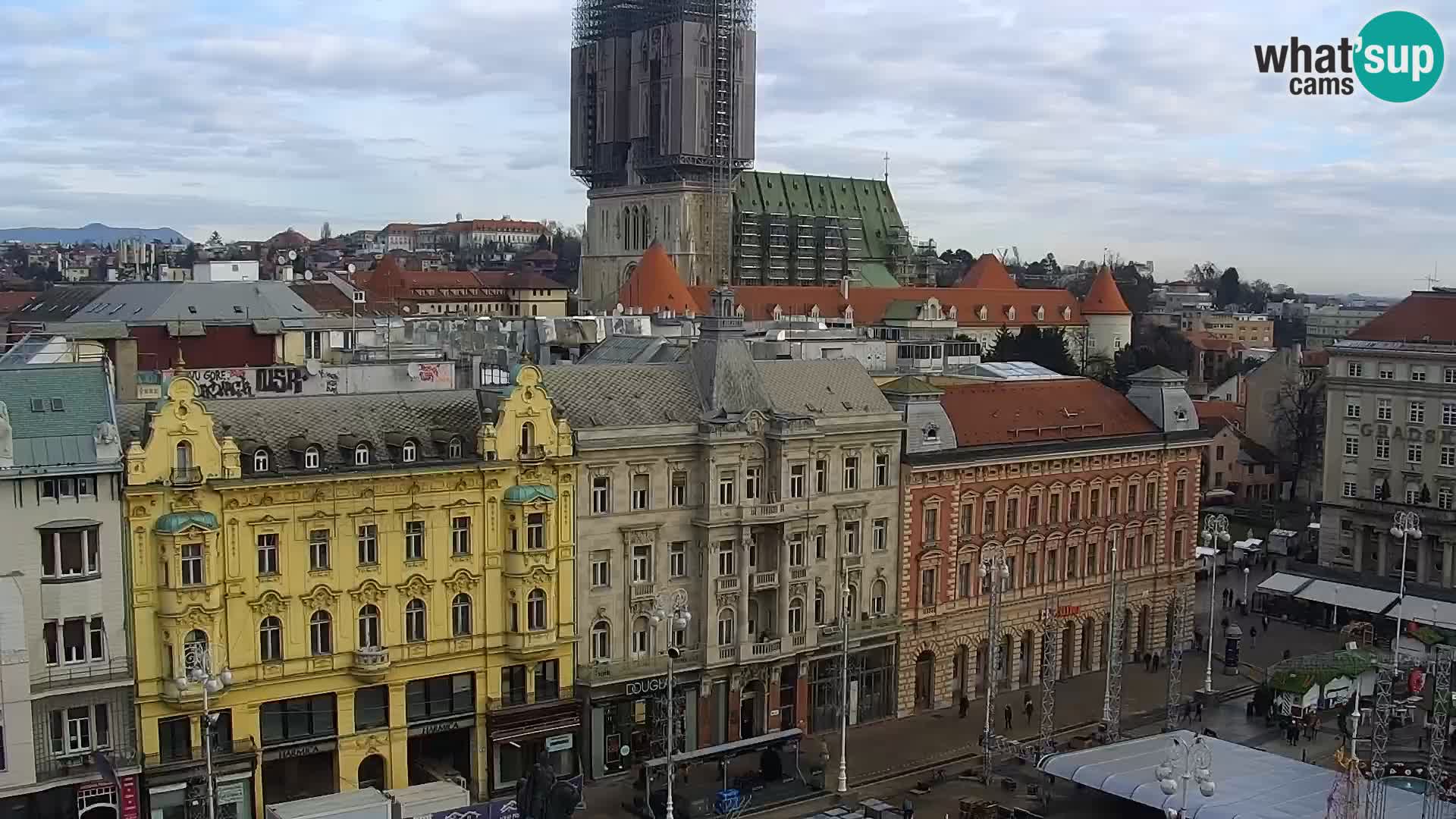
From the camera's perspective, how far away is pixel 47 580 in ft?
151

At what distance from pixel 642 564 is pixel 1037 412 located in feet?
74.5

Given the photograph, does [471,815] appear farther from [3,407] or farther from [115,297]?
[115,297]

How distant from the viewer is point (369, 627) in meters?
52.0

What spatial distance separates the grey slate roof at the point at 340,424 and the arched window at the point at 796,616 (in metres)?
15.1

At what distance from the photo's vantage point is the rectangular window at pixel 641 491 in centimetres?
5775

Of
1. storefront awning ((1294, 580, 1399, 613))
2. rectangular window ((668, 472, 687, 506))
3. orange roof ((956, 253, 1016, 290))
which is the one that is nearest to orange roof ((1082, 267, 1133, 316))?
orange roof ((956, 253, 1016, 290))

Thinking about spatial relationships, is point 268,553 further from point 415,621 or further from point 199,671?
point 415,621

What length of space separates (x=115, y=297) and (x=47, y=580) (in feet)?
116

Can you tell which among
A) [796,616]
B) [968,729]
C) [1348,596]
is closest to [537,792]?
[796,616]

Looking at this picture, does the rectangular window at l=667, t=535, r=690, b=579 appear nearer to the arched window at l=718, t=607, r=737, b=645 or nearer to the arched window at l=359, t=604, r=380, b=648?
the arched window at l=718, t=607, r=737, b=645

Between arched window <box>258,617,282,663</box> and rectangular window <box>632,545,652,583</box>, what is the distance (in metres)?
13.5

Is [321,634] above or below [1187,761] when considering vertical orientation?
above

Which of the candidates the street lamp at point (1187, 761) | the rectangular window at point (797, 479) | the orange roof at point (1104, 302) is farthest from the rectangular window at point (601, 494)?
the orange roof at point (1104, 302)

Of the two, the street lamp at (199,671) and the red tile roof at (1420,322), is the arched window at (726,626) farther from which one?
the red tile roof at (1420,322)
